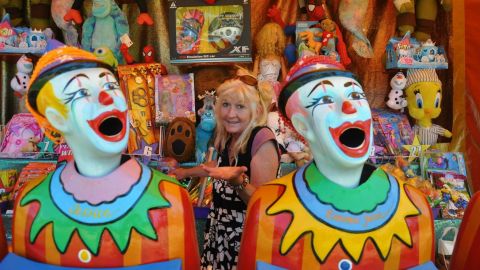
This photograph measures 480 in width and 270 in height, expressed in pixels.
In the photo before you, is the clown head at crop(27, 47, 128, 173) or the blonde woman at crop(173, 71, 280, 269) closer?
the clown head at crop(27, 47, 128, 173)

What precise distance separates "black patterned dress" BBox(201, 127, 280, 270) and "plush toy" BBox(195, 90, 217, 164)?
653 millimetres

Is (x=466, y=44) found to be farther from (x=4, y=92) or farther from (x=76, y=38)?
(x=4, y=92)

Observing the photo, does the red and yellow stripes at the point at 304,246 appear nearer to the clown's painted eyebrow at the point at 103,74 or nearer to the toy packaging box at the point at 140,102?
the clown's painted eyebrow at the point at 103,74

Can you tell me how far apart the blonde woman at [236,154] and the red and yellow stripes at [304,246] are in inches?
22.4

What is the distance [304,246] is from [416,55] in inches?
73.3

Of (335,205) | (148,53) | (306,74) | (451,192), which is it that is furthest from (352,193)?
(148,53)

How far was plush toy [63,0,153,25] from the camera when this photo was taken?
279 cm

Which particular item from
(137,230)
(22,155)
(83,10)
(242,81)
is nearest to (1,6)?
(83,10)

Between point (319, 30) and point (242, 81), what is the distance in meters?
0.92

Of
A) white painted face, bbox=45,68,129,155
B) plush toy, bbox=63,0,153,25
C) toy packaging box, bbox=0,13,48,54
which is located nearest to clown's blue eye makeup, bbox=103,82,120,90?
white painted face, bbox=45,68,129,155

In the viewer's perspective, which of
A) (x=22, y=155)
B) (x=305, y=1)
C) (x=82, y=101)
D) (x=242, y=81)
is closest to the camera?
(x=82, y=101)

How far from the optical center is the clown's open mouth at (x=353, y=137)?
1.27 metres

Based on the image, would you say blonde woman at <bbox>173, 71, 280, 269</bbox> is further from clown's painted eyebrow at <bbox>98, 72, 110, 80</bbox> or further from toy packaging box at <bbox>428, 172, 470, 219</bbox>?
toy packaging box at <bbox>428, 172, 470, 219</bbox>

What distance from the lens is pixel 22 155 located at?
2730 mm
